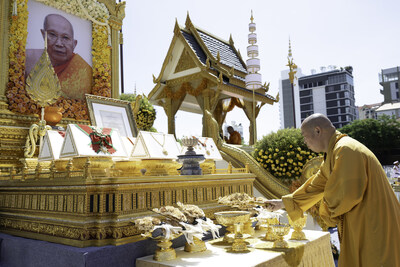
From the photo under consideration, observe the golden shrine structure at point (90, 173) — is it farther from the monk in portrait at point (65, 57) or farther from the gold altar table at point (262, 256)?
the gold altar table at point (262, 256)

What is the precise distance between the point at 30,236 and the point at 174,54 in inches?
425

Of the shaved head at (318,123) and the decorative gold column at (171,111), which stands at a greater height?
the decorative gold column at (171,111)

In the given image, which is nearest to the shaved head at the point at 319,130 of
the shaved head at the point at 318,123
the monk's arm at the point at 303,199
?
the shaved head at the point at 318,123

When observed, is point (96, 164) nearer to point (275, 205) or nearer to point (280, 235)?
point (275, 205)

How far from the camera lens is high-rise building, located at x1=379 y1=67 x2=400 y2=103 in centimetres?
5281

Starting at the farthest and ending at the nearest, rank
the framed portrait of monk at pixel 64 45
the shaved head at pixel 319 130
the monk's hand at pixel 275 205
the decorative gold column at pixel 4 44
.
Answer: the framed portrait of monk at pixel 64 45 → the decorative gold column at pixel 4 44 → the monk's hand at pixel 275 205 → the shaved head at pixel 319 130

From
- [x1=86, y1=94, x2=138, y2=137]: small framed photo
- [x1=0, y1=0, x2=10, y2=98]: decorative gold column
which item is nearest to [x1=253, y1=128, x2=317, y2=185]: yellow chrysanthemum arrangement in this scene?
[x1=86, y1=94, x2=138, y2=137]: small framed photo

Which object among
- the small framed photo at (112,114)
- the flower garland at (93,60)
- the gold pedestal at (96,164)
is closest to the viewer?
the gold pedestal at (96,164)

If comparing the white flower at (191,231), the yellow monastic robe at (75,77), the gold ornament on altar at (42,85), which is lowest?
the white flower at (191,231)

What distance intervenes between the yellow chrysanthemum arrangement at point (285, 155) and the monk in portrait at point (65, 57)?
4734 millimetres

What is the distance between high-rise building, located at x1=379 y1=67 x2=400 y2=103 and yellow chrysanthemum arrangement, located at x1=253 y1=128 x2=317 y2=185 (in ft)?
176

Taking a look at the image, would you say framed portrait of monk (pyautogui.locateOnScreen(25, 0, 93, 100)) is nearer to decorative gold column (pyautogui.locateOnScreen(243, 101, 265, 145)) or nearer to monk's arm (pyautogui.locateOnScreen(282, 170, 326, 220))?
monk's arm (pyautogui.locateOnScreen(282, 170, 326, 220))

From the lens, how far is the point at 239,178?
14.9 ft

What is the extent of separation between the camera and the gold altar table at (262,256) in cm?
263
